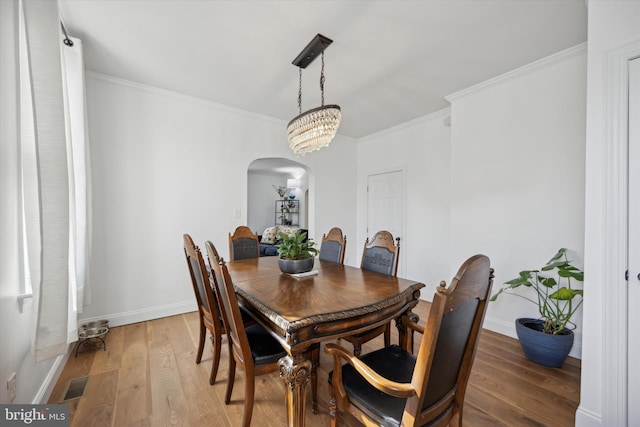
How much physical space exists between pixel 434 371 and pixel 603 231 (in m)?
1.38

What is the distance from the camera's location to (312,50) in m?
2.26

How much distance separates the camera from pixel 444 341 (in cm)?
90

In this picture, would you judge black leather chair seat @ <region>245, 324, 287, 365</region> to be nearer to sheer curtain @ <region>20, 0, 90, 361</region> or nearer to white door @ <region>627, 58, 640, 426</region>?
sheer curtain @ <region>20, 0, 90, 361</region>

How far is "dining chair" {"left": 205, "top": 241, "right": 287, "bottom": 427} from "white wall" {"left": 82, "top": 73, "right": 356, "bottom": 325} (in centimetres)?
199

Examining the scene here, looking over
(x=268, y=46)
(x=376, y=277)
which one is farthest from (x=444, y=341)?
(x=268, y=46)

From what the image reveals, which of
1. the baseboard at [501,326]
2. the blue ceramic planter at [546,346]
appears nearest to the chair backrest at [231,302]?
the blue ceramic planter at [546,346]

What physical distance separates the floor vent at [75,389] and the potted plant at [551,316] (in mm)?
3157

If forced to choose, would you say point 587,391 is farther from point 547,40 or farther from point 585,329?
point 547,40

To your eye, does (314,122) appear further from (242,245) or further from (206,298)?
(242,245)

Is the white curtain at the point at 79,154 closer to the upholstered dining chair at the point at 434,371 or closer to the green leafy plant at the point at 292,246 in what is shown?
the green leafy plant at the point at 292,246

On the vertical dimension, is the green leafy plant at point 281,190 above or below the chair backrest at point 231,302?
above

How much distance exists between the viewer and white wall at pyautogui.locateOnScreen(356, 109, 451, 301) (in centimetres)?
359

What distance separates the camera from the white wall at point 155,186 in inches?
110

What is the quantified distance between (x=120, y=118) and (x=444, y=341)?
365cm
